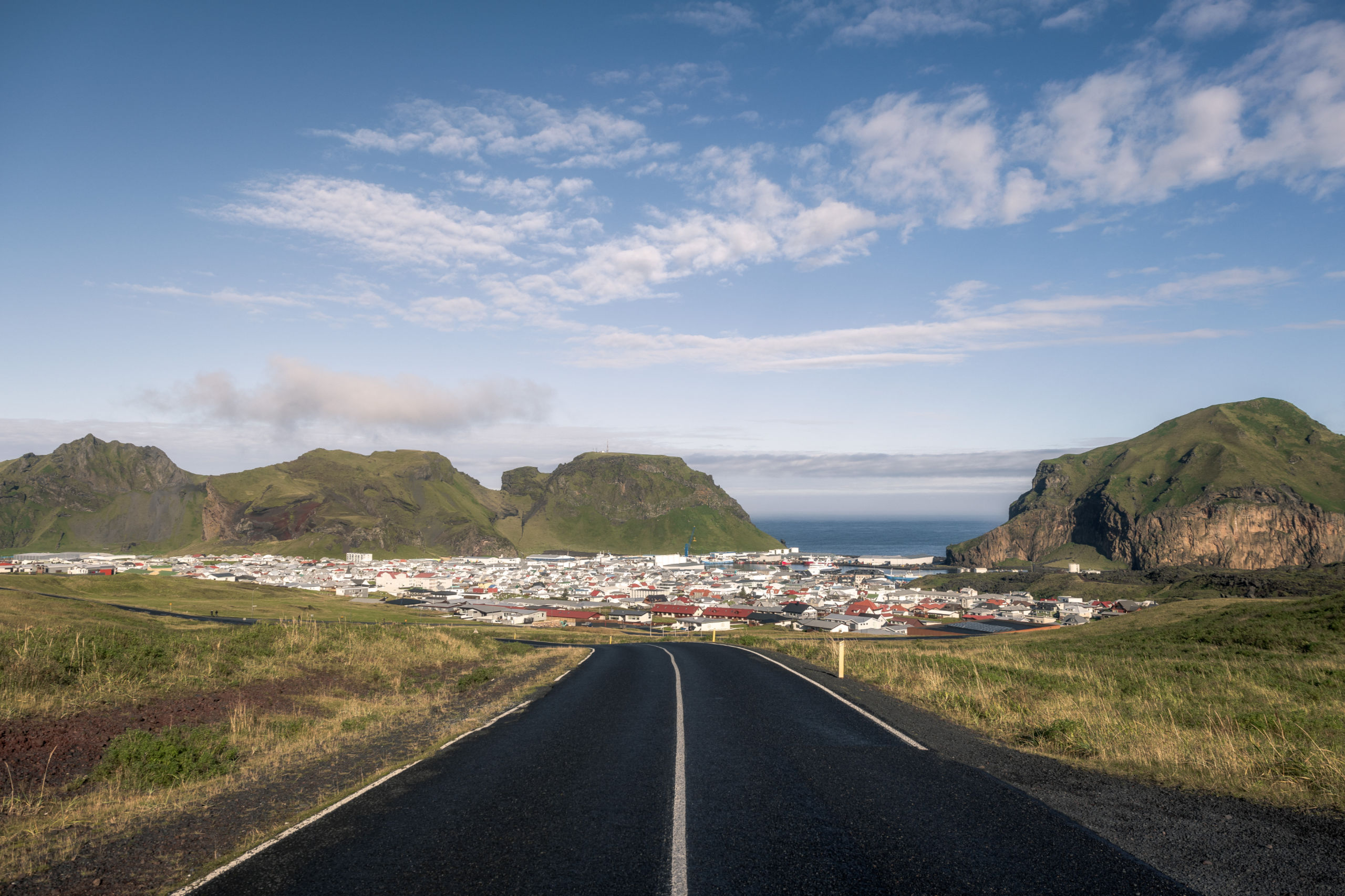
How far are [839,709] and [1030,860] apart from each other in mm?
8734

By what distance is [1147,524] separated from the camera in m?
A: 178

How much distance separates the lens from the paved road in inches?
232

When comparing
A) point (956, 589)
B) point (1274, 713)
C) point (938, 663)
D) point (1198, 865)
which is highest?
point (1198, 865)

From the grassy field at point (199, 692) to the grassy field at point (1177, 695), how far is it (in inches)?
471

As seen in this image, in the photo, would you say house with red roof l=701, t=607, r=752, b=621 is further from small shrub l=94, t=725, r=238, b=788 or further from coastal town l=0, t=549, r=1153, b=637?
small shrub l=94, t=725, r=238, b=788

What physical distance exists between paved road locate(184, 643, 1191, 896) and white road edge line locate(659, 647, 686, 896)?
0.02m

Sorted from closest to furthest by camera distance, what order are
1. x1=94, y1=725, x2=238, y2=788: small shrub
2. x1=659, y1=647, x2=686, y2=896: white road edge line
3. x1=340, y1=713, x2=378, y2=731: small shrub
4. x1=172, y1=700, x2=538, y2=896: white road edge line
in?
x1=659, y1=647, x2=686, y2=896: white road edge line
x1=172, y1=700, x2=538, y2=896: white road edge line
x1=94, y1=725, x2=238, y2=788: small shrub
x1=340, y1=713, x2=378, y2=731: small shrub

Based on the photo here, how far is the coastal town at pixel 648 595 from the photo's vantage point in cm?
8231

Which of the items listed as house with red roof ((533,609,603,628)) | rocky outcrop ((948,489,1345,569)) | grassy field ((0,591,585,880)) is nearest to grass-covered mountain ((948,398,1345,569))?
rocky outcrop ((948,489,1345,569))

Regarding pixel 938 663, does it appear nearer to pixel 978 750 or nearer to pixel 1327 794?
pixel 978 750

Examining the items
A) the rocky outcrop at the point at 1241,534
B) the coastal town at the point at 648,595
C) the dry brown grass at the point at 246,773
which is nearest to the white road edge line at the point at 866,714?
the dry brown grass at the point at 246,773

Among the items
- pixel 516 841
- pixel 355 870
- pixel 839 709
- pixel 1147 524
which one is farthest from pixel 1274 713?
pixel 1147 524

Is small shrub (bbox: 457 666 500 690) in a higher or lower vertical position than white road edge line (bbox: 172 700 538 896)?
lower

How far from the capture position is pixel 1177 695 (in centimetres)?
1634
